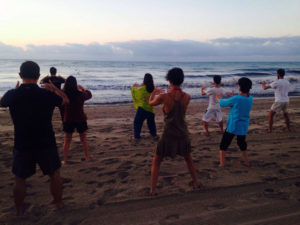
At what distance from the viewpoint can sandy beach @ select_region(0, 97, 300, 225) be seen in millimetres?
2988

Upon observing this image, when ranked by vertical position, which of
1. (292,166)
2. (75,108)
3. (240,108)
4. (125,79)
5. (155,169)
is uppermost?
(125,79)

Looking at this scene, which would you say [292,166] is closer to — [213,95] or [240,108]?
[240,108]

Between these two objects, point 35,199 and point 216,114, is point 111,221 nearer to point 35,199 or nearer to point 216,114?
point 35,199

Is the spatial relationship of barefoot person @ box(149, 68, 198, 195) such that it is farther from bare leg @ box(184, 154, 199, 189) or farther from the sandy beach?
the sandy beach

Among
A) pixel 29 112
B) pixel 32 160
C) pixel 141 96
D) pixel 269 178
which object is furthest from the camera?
pixel 141 96

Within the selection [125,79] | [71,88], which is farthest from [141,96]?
[125,79]

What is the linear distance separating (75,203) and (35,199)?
651 mm

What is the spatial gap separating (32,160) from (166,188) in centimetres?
204

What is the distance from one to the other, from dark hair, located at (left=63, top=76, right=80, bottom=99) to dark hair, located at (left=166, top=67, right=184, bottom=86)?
2099 millimetres

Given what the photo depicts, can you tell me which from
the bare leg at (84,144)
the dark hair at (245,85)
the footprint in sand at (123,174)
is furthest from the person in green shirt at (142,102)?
the dark hair at (245,85)

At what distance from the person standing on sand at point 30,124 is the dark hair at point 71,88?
1.57 m

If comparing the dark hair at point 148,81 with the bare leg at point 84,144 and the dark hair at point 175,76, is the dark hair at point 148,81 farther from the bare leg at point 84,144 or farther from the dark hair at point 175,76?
the dark hair at point 175,76

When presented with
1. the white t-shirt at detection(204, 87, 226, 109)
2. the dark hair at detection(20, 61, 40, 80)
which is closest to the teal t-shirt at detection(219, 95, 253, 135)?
the white t-shirt at detection(204, 87, 226, 109)

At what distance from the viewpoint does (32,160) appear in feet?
9.56
